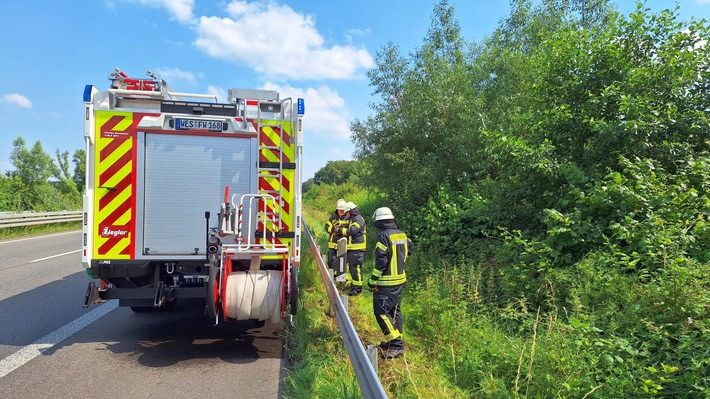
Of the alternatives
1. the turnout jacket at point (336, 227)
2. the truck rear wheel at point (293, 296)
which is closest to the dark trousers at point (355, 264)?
the turnout jacket at point (336, 227)

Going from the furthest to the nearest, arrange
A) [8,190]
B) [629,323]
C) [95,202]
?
1. [8,190]
2. [95,202]
3. [629,323]

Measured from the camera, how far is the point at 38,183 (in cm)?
4250

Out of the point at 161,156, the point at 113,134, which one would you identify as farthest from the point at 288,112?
the point at 113,134

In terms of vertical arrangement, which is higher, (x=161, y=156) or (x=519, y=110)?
(x=519, y=110)

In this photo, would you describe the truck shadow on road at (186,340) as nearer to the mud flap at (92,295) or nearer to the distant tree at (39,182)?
the mud flap at (92,295)

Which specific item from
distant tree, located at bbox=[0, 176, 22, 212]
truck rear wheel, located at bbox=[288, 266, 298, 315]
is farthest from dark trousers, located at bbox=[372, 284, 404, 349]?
distant tree, located at bbox=[0, 176, 22, 212]

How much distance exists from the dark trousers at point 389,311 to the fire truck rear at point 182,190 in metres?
1.02

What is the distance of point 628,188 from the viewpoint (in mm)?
5105

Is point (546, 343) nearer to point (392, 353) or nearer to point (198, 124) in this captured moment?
point (392, 353)

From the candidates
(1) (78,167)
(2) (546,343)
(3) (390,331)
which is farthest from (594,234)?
(1) (78,167)

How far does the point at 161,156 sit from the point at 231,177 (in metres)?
0.89

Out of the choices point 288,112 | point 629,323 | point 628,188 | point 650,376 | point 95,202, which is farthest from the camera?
point 288,112

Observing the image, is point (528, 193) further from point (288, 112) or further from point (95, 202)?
point (95, 202)

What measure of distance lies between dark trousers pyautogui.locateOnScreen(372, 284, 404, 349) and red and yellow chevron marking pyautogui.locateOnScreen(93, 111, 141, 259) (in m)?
3.12
